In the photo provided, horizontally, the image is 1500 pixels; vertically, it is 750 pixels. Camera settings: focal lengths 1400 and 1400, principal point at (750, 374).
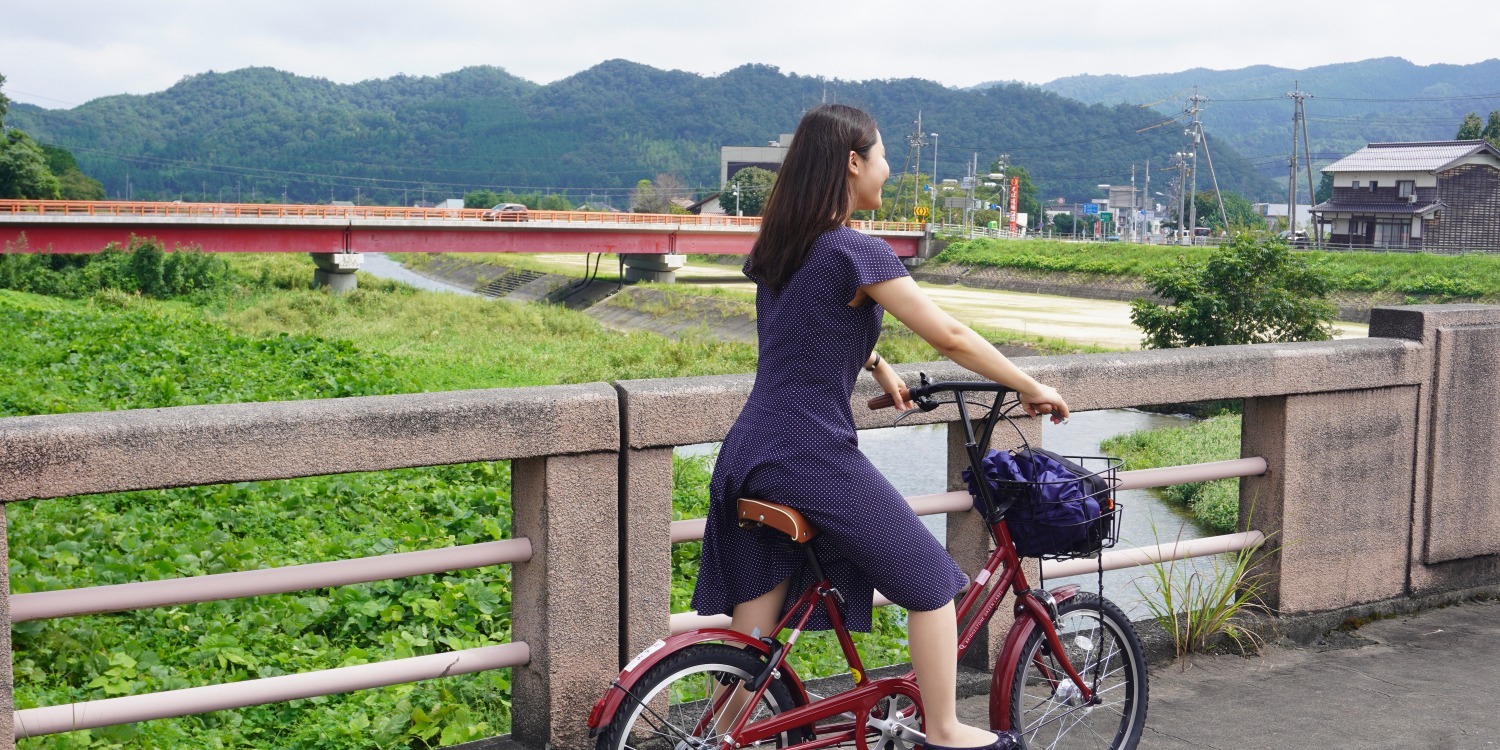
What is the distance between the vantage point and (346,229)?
51594mm

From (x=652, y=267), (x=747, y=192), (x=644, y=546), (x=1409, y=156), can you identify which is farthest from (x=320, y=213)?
(x=747, y=192)

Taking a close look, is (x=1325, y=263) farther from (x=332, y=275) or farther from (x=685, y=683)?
(x=685, y=683)

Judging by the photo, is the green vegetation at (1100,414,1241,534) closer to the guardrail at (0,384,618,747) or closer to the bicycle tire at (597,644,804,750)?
the guardrail at (0,384,618,747)

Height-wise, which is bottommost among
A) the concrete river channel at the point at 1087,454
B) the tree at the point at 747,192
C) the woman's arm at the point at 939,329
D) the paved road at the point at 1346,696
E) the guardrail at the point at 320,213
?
the concrete river channel at the point at 1087,454

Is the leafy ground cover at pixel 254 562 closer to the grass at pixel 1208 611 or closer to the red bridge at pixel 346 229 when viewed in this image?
the grass at pixel 1208 611

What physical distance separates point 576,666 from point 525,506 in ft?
1.49

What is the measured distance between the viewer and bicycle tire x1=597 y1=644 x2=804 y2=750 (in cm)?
288

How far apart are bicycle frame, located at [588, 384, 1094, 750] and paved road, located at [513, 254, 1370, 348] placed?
31961mm

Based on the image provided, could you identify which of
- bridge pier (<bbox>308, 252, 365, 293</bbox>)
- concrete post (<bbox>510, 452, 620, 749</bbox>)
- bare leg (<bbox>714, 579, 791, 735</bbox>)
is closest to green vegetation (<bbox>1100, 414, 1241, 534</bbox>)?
concrete post (<bbox>510, 452, 620, 749</bbox>)

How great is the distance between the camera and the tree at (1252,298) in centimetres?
2762

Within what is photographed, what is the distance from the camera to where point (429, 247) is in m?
53.1

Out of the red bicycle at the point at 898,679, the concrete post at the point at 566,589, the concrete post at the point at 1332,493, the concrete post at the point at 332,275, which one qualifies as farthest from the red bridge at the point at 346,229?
the red bicycle at the point at 898,679

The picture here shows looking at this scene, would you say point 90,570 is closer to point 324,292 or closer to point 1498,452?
point 1498,452

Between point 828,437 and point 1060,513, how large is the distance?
0.64m
